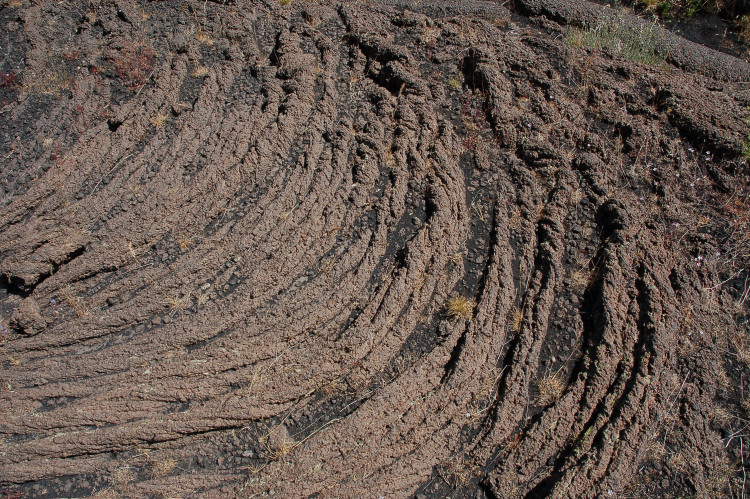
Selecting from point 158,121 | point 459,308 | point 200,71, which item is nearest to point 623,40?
point 459,308

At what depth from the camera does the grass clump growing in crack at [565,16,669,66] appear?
20.7 feet

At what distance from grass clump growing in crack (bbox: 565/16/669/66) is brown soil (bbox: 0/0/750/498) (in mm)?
259

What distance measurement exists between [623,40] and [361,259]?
457 cm

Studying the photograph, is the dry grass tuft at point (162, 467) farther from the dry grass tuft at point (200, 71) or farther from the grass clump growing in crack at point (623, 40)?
the grass clump growing in crack at point (623, 40)

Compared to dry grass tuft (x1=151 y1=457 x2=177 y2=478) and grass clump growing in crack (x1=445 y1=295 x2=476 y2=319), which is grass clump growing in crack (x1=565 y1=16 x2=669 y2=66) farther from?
dry grass tuft (x1=151 y1=457 x2=177 y2=478)

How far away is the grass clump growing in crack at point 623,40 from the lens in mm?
6324

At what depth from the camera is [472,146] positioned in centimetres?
529

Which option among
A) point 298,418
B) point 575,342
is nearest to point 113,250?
point 298,418

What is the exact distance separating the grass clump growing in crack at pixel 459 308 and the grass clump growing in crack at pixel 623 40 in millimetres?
3893

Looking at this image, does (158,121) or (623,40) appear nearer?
(158,121)

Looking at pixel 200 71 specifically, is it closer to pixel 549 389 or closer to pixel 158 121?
pixel 158 121

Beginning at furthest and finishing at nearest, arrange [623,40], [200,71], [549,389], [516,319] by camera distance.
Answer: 1. [623,40]
2. [200,71]
3. [516,319]
4. [549,389]

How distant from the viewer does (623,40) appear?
6.54 meters

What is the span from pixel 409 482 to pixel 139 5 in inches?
246
